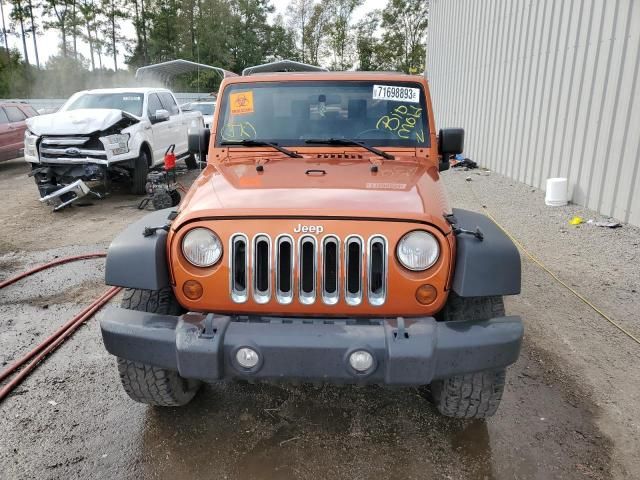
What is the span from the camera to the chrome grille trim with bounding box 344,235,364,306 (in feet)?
7.26

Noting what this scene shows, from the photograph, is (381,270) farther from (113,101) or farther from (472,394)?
(113,101)

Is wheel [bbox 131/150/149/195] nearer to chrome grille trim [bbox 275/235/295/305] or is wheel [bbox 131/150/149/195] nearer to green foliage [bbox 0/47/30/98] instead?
chrome grille trim [bbox 275/235/295/305]

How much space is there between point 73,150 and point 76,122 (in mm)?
459

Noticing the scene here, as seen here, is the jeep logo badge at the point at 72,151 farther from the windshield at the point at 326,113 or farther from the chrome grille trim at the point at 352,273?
the chrome grille trim at the point at 352,273

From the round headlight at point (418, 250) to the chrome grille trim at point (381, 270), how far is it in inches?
2.7

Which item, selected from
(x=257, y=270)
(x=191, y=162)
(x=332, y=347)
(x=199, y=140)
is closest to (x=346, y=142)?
(x=199, y=140)

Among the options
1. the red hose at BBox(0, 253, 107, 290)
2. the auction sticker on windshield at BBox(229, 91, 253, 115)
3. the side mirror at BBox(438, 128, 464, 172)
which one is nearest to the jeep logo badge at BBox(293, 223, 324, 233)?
the auction sticker on windshield at BBox(229, 91, 253, 115)

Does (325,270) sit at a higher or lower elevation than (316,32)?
lower

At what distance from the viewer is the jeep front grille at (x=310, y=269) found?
2217mm

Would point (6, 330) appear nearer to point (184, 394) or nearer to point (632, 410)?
point (184, 394)

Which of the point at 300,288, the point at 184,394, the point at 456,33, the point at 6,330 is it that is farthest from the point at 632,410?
the point at 456,33

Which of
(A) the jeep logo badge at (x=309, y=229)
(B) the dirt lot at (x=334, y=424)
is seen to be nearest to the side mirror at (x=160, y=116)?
(B) the dirt lot at (x=334, y=424)

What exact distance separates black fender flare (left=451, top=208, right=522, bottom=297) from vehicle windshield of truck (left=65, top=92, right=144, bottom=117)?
27.8 ft

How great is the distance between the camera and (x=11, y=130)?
40.2ft
